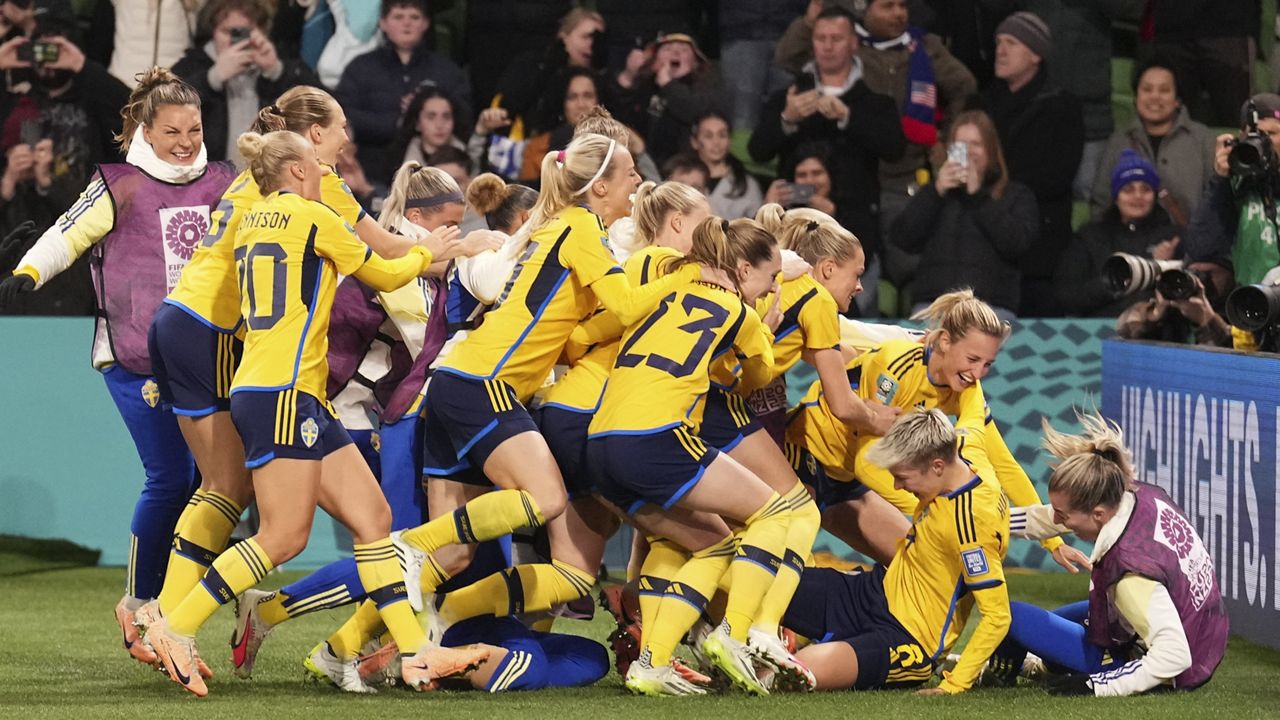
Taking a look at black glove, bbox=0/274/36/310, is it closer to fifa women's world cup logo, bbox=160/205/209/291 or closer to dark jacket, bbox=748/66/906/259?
fifa women's world cup logo, bbox=160/205/209/291

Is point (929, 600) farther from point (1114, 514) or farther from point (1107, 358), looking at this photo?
point (1107, 358)

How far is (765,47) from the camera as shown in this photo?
9727 millimetres

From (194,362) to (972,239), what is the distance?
4911mm

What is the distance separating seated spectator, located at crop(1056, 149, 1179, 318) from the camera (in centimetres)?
930

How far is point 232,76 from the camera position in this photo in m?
9.25

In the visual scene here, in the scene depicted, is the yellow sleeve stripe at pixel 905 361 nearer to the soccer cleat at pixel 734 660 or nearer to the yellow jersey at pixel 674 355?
the yellow jersey at pixel 674 355

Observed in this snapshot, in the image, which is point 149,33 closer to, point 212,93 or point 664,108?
point 212,93

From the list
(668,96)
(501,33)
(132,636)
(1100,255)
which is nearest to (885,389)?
(132,636)

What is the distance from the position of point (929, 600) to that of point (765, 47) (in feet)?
16.4

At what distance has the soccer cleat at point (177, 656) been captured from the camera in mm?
5168

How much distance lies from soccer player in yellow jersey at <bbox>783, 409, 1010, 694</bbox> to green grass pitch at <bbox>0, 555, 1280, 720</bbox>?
105 millimetres

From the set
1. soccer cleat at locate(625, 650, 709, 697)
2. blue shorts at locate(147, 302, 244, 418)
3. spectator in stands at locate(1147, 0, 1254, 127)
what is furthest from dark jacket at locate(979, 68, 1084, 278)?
blue shorts at locate(147, 302, 244, 418)

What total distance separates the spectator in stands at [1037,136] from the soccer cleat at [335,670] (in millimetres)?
4996

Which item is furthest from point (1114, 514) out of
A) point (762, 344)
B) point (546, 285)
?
point (546, 285)
